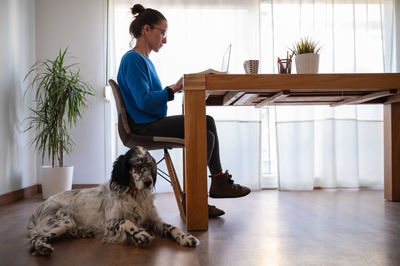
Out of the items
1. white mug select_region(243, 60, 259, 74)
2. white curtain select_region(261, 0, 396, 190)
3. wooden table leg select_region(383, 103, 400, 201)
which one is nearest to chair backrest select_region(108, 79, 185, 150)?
white mug select_region(243, 60, 259, 74)

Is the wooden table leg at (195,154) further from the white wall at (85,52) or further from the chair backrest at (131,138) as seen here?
the white wall at (85,52)

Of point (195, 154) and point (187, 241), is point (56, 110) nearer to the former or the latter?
point (195, 154)

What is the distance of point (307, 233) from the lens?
6.08 ft

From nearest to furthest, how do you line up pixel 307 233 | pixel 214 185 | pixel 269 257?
1. pixel 269 257
2. pixel 307 233
3. pixel 214 185

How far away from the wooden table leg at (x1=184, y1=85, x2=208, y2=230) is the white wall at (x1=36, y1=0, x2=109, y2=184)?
2.14m

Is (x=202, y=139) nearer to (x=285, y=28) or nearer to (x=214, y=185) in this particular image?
(x=214, y=185)

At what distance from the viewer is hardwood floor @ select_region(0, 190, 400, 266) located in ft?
4.69

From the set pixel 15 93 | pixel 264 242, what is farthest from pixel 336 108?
pixel 15 93

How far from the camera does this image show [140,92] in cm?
211

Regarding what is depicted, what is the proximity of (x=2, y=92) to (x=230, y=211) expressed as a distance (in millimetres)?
2061

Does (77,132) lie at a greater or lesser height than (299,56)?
lesser

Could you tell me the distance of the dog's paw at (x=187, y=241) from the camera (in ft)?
5.34

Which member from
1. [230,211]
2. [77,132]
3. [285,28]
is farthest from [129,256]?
[285,28]

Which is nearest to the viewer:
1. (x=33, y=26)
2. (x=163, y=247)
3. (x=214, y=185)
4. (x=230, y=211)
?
(x=163, y=247)
